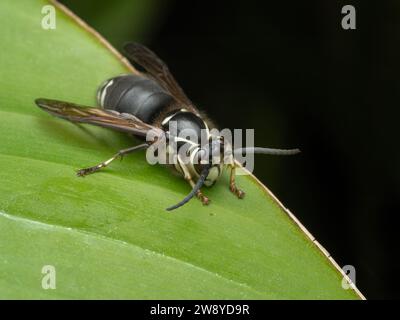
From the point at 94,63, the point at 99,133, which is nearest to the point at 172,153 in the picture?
the point at 99,133

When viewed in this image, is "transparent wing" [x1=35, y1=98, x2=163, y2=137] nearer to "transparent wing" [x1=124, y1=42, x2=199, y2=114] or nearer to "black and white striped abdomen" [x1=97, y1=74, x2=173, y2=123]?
"black and white striped abdomen" [x1=97, y1=74, x2=173, y2=123]

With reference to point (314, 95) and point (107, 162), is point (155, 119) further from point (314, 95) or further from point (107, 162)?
point (314, 95)

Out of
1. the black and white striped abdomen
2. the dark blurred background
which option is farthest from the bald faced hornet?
the dark blurred background

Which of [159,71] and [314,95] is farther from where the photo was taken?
[314,95]

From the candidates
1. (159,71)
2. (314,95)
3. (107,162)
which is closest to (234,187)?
(107,162)

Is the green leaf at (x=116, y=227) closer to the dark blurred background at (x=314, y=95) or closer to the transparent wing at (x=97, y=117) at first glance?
the transparent wing at (x=97, y=117)

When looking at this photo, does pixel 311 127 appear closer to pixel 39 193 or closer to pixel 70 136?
pixel 70 136
